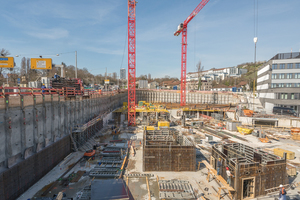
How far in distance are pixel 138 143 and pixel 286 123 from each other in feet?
89.9

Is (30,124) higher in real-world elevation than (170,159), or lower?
higher

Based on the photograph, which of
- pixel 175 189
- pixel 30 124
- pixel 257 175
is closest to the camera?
pixel 257 175

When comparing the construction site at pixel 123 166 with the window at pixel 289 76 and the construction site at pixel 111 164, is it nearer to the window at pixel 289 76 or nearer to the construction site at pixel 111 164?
the construction site at pixel 111 164

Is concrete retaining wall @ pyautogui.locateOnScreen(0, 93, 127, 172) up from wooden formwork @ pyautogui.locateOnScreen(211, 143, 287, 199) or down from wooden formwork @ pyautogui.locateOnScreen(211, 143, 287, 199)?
up

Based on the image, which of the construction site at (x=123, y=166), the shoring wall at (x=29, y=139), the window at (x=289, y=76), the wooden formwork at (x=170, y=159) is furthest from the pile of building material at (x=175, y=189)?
the window at (x=289, y=76)

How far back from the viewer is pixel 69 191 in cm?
1005

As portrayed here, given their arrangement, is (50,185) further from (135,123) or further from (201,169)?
(135,123)

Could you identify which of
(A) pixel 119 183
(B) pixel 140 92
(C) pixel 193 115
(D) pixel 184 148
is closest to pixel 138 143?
(D) pixel 184 148

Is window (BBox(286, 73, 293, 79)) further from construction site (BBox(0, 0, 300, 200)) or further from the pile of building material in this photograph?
the pile of building material

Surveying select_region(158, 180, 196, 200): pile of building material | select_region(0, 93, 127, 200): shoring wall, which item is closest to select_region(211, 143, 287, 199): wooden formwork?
select_region(158, 180, 196, 200): pile of building material

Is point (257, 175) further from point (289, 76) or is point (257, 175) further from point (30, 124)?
point (289, 76)

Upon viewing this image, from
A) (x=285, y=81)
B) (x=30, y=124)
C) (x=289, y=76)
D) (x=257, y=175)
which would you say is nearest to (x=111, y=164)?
(x=30, y=124)

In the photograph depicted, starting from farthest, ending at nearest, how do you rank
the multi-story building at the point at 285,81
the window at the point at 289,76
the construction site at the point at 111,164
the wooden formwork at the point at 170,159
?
1. the window at the point at 289,76
2. the multi-story building at the point at 285,81
3. the wooden formwork at the point at 170,159
4. the construction site at the point at 111,164

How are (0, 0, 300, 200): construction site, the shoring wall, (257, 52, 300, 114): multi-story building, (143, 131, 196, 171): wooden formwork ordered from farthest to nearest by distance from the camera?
(257, 52, 300, 114): multi-story building < (143, 131, 196, 171): wooden formwork < (0, 0, 300, 200): construction site < the shoring wall
